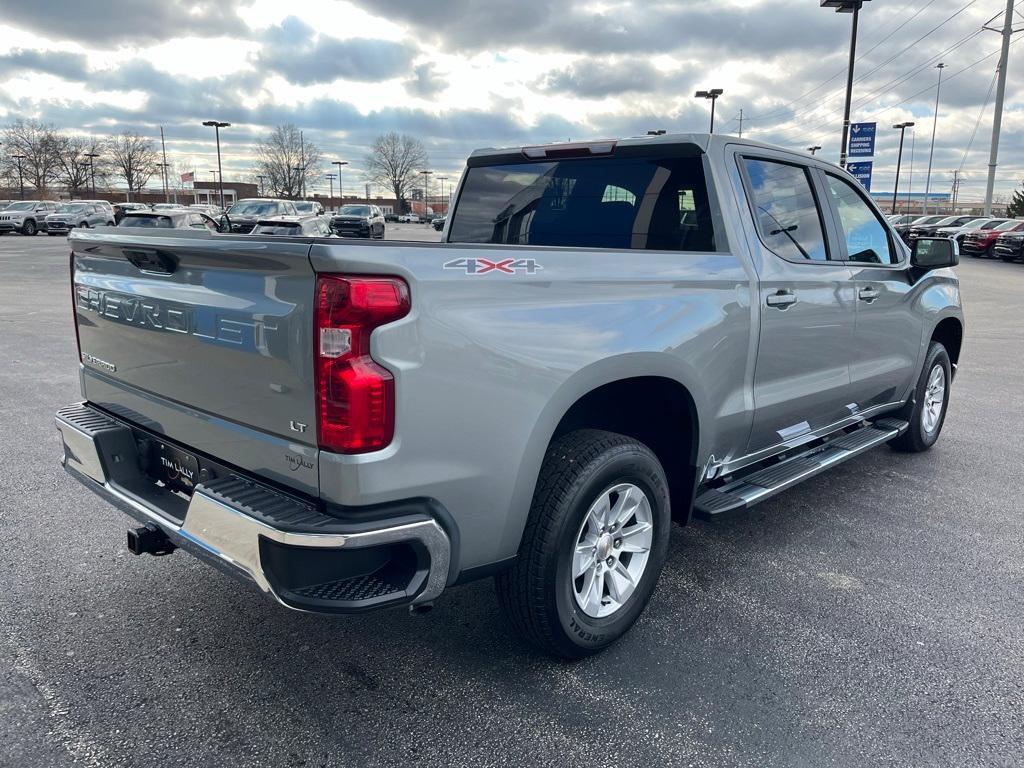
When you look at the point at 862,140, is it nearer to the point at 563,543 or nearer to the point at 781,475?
the point at 781,475

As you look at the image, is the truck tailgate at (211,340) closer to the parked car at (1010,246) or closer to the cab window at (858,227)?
the cab window at (858,227)

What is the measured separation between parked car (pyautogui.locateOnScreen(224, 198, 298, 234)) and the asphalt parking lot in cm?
2398

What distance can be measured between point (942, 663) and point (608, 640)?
1.27 m

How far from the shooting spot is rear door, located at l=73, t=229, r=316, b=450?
2279 mm

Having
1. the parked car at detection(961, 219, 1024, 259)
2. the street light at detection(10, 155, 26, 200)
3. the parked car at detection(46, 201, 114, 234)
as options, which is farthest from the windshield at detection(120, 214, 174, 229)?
the street light at detection(10, 155, 26, 200)

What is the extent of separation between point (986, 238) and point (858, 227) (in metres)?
33.0

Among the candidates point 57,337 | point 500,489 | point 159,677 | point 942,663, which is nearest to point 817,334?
point 942,663

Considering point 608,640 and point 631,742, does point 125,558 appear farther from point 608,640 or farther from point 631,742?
point 631,742

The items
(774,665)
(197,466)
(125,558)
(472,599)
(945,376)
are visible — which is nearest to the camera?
(197,466)

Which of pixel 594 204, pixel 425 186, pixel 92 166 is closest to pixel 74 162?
pixel 92 166

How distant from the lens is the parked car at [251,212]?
1061 inches

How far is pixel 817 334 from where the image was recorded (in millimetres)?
4062

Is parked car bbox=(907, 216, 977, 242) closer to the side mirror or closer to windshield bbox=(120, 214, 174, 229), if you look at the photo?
windshield bbox=(120, 214, 174, 229)

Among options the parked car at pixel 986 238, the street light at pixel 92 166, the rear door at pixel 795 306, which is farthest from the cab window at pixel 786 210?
the street light at pixel 92 166
